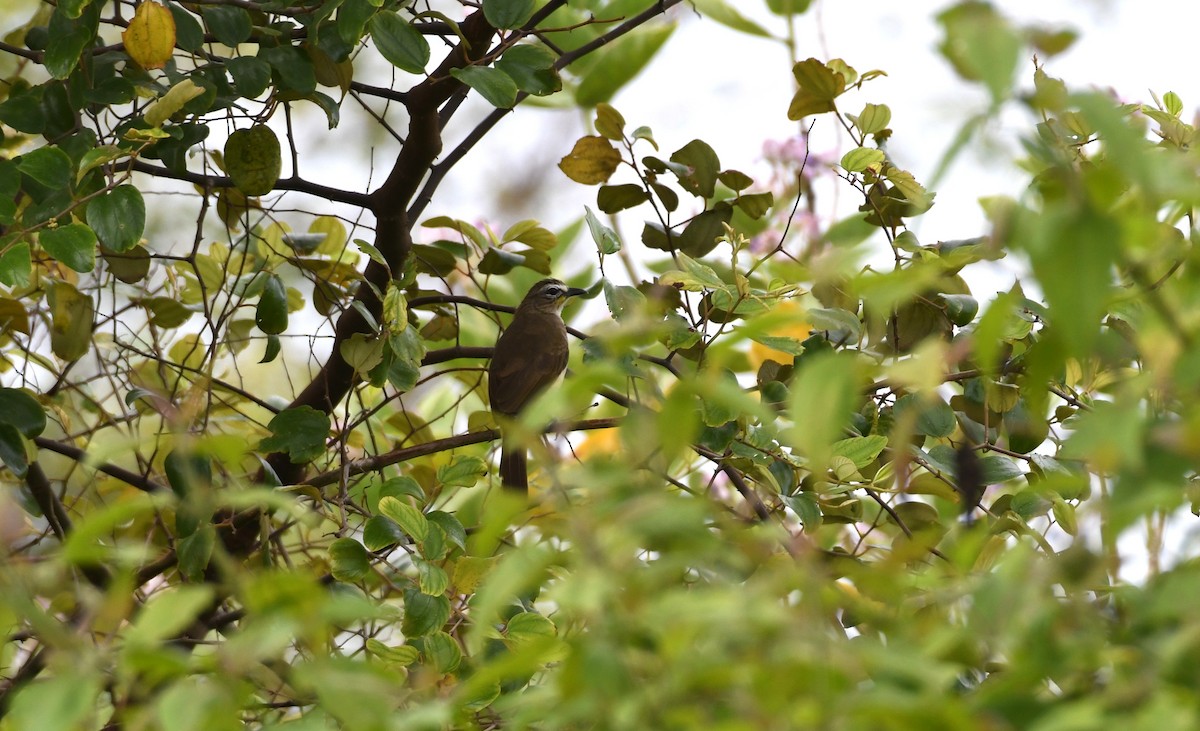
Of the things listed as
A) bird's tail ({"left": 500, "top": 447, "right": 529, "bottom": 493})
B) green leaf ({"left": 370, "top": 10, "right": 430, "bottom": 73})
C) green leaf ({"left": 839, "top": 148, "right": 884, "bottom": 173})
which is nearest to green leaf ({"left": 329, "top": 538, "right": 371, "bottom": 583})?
green leaf ({"left": 370, "top": 10, "right": 430, "bottom": 73})

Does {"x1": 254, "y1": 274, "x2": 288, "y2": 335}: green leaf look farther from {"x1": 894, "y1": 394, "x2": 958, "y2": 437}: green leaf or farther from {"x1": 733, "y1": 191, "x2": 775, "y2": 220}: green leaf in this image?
{"x1": 894, "y1": 394, "x2": 958, "y2": 437}: green leaf

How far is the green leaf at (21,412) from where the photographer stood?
4.70ft

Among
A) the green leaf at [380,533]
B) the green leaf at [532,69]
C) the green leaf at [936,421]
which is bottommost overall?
the green leaf at [380,533]

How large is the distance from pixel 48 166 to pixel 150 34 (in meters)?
0.25

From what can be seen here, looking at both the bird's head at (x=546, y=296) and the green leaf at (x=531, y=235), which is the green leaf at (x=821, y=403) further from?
the bird's head at (x=546, y=296)

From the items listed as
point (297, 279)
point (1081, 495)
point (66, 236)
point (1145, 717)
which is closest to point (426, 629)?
point (66, 236)

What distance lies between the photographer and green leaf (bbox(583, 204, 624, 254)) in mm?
1732

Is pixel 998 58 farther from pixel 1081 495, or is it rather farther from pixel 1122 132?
pixel 1081 495

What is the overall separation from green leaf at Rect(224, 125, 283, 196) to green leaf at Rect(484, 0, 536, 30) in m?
0.37

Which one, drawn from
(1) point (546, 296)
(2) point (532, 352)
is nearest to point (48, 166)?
(2) point (532, 352)

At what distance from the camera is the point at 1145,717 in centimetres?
49

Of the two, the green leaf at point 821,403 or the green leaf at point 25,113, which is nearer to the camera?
the green leaf at point 821,403

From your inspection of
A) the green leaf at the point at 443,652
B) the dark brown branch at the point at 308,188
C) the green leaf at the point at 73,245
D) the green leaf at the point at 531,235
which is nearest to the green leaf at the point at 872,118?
the green leaf at the point at 531,235

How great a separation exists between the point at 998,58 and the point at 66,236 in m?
1.18
